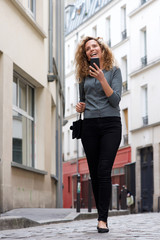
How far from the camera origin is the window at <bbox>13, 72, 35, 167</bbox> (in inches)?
577

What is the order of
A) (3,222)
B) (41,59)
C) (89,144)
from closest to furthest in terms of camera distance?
1. (89,144)
2. (3,222)
3. (41,59)

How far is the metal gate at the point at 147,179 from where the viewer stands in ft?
113

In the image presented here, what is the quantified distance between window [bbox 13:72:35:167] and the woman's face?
25.6ft

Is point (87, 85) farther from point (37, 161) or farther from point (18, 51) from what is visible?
point (37, 161)

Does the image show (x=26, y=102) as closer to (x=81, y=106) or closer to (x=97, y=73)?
(x=81, y=106)

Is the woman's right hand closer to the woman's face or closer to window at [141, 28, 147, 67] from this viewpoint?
the woman's face

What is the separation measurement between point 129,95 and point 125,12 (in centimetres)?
560

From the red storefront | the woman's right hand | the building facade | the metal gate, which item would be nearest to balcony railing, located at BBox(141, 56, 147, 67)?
the building facade

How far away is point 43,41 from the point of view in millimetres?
16484

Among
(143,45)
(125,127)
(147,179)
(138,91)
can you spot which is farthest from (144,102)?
(147,179)

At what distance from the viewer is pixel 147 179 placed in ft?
114

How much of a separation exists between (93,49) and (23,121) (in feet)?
28.5

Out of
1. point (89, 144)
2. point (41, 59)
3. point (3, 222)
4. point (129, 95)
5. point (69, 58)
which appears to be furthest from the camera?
point (69, 58)

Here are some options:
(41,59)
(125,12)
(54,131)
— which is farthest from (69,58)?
(41,59)
